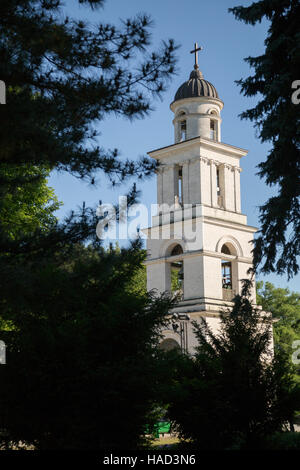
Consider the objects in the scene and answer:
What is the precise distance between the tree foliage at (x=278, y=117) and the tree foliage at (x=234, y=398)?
3.36 metres

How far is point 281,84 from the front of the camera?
43.2 feet

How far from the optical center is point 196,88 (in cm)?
3375

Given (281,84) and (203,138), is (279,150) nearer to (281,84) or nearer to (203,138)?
(281,84)

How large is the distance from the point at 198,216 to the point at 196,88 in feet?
25.3

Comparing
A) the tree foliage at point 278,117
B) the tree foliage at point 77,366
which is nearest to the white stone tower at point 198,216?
the tree foliage at point 278,117

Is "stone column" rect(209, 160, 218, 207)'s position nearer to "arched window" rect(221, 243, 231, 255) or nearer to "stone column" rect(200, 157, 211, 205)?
"stone column" rect(200, 157, 211, 205)

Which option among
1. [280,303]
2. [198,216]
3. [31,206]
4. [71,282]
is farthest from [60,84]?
[280,303]

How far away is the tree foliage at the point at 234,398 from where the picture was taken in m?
10.9

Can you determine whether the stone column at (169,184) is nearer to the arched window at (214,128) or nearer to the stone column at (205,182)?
the stone column at (205,182)

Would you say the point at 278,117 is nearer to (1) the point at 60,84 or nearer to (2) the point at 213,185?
(1) the point at 60,84

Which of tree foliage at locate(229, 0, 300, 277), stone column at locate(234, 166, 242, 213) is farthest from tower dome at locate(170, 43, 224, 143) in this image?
tree foliage at locate(229, 0, 300, 277)

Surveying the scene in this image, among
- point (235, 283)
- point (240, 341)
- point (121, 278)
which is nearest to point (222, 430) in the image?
point (240, 341)
